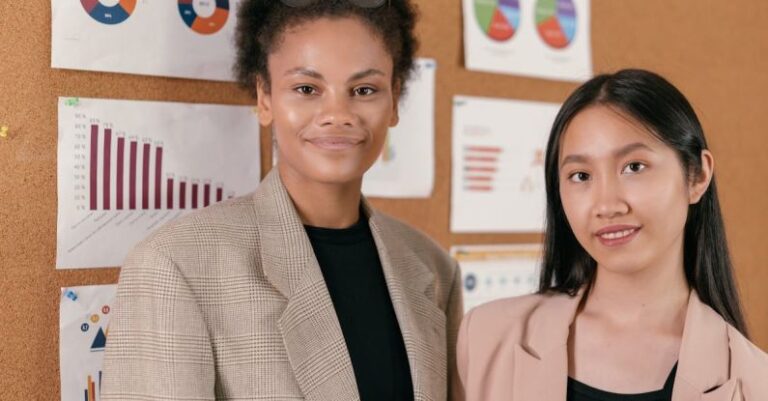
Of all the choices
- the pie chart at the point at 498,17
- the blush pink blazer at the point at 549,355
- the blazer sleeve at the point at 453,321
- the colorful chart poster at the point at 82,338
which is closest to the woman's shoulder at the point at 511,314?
the blush pink blazer at the point at 549,355

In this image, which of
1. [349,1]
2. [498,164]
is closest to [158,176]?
[349,1]

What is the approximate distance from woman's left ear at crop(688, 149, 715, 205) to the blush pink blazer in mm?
152

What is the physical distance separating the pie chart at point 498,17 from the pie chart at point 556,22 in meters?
0.07

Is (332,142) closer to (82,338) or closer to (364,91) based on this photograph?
(364,91)

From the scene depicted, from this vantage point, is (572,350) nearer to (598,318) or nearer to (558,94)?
(598,318)

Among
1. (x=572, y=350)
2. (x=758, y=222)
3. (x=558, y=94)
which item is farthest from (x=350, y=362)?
(x=758, y=222)

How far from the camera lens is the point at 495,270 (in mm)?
1974

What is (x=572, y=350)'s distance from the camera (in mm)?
1334

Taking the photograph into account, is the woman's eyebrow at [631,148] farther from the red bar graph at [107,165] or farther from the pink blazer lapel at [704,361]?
the red bar graph at [107,165]

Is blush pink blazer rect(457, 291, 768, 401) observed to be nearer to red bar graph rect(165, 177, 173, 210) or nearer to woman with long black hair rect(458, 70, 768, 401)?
woman with long black hair rect(458, 70, 768, 401)

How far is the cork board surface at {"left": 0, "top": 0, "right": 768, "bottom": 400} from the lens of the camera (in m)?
1.37

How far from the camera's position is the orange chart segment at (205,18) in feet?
4.94

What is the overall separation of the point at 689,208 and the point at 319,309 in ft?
1.90

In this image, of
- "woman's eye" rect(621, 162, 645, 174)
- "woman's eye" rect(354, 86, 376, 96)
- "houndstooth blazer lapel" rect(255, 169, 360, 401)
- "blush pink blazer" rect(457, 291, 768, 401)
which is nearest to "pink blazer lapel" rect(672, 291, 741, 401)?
"blush pink blazer" rect(457, 291, 768, 401)
